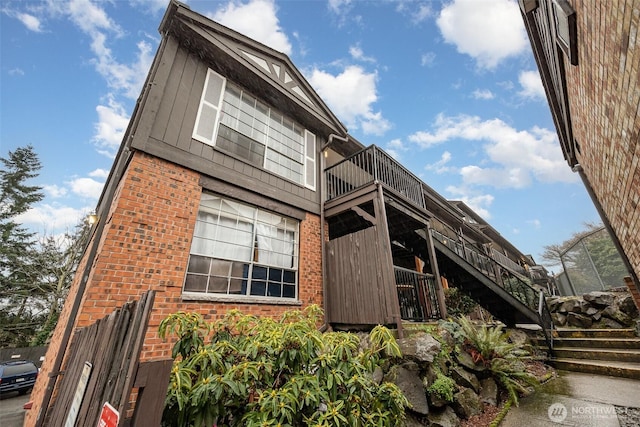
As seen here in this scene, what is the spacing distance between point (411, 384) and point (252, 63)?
787cm

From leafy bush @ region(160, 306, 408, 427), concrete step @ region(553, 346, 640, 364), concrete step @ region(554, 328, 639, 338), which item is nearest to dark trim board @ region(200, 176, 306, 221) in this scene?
leafy bush @ region(160, 306, 408, 427)

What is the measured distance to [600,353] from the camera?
5859 mm

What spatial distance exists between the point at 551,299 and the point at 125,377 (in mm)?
13570

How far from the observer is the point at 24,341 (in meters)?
18.5

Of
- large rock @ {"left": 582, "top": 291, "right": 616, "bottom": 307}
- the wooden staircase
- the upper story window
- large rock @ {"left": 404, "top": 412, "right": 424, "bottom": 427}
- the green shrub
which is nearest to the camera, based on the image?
large rock @ {"left": 404, "top": 412, "right": 424, "bottom": 427}

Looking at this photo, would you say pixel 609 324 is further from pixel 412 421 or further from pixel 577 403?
pixel 412 421

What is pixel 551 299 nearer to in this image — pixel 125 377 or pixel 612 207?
pixel 612 207

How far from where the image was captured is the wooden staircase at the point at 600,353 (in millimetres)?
5141

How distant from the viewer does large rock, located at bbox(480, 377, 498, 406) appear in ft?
14.8

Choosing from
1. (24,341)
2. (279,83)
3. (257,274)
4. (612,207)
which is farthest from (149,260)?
(24,341)

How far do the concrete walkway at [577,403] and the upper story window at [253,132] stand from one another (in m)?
6.36

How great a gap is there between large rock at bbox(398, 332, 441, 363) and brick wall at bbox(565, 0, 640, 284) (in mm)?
3172

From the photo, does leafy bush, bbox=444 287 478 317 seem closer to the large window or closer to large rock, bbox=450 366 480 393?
large rock, bbox=450 366 480 393

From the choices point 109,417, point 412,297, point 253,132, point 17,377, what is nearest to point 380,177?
point 412,297
